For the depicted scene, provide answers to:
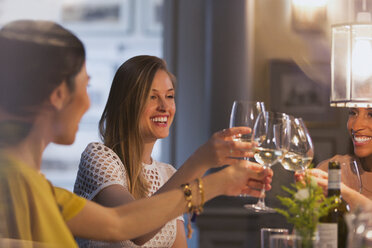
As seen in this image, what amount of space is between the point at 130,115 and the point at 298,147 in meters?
0.72

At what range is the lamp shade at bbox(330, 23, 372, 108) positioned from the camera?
1999mm

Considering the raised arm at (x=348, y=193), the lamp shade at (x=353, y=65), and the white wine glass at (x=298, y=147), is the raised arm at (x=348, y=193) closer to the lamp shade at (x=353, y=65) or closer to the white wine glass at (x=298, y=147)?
the white wine glass at (x=298, y=147)

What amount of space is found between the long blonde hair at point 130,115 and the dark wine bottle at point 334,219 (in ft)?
2.35

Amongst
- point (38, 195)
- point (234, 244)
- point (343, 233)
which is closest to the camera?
point (38, 195)

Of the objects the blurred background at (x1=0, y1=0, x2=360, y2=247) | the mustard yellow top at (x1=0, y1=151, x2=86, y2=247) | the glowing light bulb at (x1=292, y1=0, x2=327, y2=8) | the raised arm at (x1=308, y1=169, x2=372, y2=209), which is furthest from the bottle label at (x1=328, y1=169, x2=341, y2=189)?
the glowing light bulb at (x1=292, y1=0, x2=327, y2=8)

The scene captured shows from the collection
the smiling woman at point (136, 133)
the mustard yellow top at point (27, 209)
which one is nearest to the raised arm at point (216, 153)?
the smiling woman at point (136, 133)

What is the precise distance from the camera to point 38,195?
42.9 inches

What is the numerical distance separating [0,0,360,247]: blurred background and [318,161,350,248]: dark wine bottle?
7.38 ft

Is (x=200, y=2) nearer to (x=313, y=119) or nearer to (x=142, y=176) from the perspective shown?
(x=313, y=119)

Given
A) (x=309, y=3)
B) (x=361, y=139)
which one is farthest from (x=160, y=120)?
(x=309, y=3)

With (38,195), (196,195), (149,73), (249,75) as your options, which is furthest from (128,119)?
(249,75)

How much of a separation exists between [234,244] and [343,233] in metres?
2.37

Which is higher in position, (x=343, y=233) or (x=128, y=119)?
(x=128, y=119)

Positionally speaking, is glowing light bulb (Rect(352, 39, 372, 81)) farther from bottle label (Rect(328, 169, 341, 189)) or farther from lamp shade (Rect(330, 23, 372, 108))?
bottle label (Rect(328, 169, 341, 189))
